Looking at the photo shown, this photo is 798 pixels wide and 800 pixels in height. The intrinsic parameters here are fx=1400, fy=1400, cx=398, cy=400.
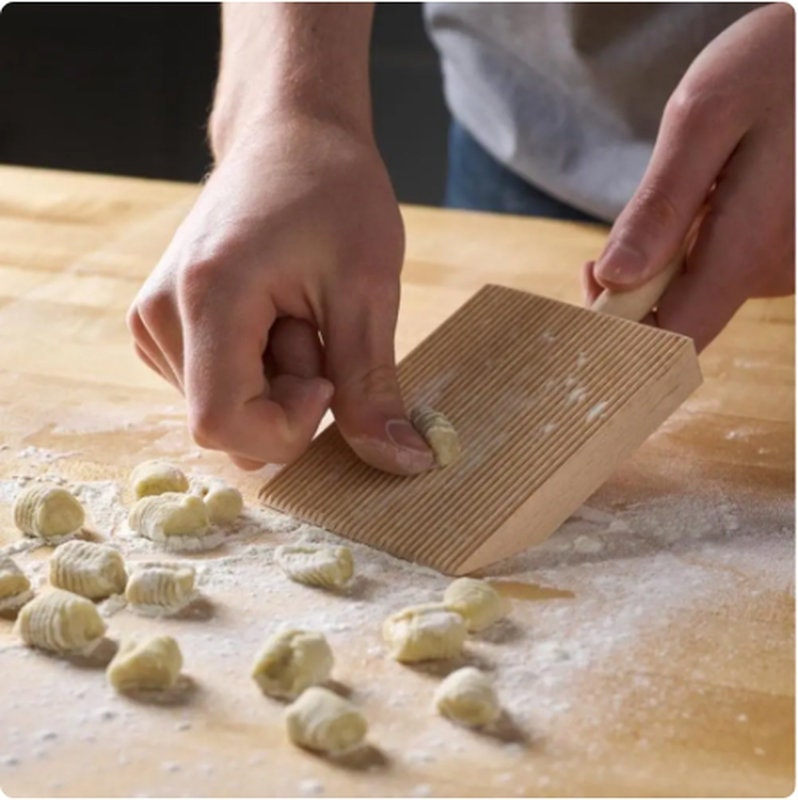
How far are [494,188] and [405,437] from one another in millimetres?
879

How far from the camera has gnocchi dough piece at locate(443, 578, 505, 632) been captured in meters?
1.03

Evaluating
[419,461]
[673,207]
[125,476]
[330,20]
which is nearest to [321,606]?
[419,461]

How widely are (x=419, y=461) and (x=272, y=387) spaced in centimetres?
15

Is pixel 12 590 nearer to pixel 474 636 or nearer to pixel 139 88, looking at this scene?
pixel 474 636

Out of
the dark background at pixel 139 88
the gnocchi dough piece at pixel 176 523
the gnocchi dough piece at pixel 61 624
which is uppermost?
the gnocchi dough piece at pixel 61 624

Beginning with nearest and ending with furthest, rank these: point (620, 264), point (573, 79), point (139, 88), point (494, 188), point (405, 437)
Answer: point (405, 437) → point (620, 264) → point (573, 79) → point (494, 188) → point (139, 88)

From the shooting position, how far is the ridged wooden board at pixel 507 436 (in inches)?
45.3

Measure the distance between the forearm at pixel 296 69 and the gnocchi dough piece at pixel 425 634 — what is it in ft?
1.76

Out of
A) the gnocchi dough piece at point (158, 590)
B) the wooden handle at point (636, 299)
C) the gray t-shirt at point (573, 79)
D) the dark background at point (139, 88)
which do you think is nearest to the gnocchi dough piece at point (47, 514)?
the gnocchi dough piece at point (158, 590)

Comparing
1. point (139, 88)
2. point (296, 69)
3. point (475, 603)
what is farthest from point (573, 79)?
point (139, 88)

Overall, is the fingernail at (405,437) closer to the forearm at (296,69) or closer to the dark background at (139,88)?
the forearm at (296,69)

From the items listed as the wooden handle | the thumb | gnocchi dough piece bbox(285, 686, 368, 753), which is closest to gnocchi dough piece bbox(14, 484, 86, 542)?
the thumb

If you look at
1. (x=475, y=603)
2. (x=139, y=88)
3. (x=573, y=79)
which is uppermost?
(x=573, y=79)

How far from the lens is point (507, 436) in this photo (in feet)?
3.96
